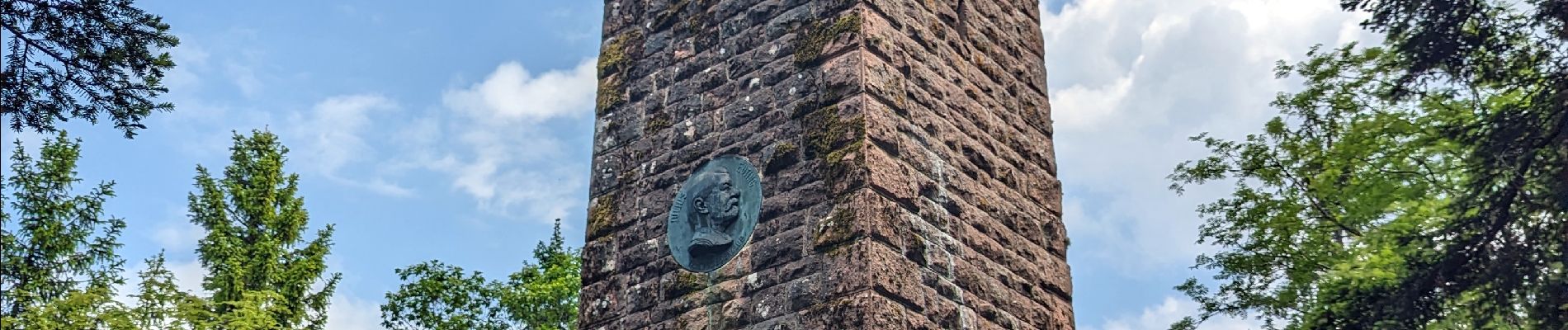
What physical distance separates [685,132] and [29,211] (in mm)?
13442

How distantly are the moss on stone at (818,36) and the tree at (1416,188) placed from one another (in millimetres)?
3068

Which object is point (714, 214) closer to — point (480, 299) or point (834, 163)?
point (834, 163)

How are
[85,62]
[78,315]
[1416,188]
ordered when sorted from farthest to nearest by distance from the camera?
[78,315] < [1416,188] < [85,62]

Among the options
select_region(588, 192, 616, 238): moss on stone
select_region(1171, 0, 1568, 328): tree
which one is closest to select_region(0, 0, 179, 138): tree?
select_region(588, 192, 616, 238): moss on stone

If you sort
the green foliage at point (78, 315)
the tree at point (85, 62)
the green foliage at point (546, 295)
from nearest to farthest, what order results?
the tree at point (85, 62) → the green foliage at point (78, 315) → the green foliage at point (546, 295)

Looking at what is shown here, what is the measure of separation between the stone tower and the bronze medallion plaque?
2.3 inches

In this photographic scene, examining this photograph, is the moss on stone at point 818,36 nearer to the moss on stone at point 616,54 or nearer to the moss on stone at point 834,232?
the moss on stone at point 834,232

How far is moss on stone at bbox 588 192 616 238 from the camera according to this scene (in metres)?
8.07

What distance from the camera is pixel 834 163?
7.23 m

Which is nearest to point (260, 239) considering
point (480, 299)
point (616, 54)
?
point (480, 299)

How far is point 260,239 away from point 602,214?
47.8 ft

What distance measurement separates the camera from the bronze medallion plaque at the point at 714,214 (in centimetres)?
745

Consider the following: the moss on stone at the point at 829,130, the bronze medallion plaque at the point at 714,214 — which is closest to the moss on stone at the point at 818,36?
the moss on stone at the point at 829,130

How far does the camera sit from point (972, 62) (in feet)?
27.7
